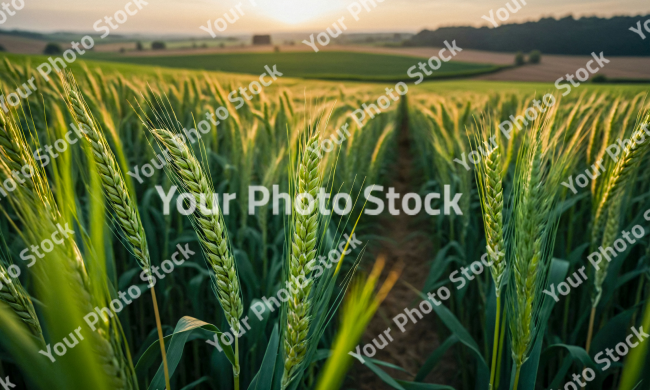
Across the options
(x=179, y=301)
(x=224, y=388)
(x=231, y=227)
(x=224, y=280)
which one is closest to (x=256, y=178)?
(x=231, y=227)

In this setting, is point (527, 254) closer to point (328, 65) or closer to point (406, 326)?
point (406, 326)

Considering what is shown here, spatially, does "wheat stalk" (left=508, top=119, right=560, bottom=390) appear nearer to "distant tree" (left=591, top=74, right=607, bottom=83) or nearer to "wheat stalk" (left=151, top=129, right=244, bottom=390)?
"wheat stalk" (left=151, top=129, right=244, bottom=390)

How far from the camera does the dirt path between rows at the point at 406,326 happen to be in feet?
8.36

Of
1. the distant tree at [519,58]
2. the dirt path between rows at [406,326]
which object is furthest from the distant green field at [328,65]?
the dirt path between rows at [406,326]

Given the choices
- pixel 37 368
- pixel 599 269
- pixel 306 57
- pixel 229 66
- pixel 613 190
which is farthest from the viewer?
pixel 306 57

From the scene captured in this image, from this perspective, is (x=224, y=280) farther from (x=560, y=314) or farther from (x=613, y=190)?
(x=560, y=314)

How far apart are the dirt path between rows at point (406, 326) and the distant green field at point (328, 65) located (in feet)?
124

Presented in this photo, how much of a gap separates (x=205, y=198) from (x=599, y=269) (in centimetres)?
178

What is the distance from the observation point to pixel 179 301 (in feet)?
7.98

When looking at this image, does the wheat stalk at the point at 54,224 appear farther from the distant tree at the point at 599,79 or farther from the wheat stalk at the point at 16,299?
the distant tree at the point at 599,79

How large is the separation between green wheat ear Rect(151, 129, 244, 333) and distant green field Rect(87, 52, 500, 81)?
40.8 m

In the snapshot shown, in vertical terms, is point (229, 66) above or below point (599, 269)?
above

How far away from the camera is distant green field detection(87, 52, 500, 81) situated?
41.9m

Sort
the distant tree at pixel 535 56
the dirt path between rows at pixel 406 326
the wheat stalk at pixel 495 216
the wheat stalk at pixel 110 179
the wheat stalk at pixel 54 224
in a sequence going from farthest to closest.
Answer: the distant tree at pixel 535 56 → the dirt path between rows at pixel 406 326 → the wheat stalk at pixel 495 216 → the wheat stalk at pixel 110 179 → the wheat stalk at pixel 54 224
